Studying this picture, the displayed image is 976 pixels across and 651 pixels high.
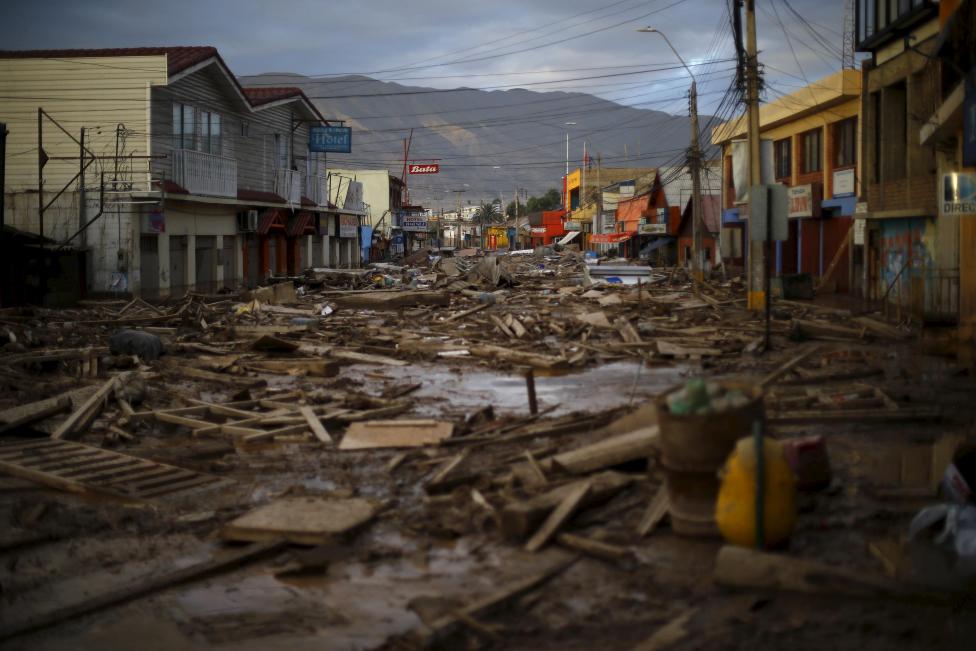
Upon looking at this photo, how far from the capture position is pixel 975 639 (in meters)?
4.94

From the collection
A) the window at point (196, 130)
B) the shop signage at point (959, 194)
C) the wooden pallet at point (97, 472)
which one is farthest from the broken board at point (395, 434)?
the window at point (196, 130)

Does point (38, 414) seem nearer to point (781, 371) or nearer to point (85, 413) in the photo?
point (85, 413)

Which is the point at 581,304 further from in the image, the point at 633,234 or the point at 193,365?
the point at 633,234

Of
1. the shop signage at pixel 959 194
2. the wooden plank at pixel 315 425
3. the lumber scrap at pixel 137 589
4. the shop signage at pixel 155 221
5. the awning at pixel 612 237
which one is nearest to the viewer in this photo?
the lumber scrap at pixel 137 589

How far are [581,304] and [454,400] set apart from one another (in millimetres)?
17378

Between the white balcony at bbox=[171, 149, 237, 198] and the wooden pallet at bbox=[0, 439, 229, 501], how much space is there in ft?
82.2

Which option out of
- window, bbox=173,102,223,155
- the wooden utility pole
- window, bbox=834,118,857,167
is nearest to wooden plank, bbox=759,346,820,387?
the wooden utility pole

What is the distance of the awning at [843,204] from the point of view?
36.1 m

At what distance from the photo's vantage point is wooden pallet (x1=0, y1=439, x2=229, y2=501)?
9133 millimetres

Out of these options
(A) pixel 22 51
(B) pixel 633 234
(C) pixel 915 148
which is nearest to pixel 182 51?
A: (A) pixel 22 51

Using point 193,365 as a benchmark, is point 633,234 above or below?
above

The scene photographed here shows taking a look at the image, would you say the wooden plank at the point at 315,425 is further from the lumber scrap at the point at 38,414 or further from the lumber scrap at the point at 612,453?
the lumber scrap at the point at 612,453

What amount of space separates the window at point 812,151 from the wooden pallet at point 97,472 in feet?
119

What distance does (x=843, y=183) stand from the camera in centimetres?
3672
